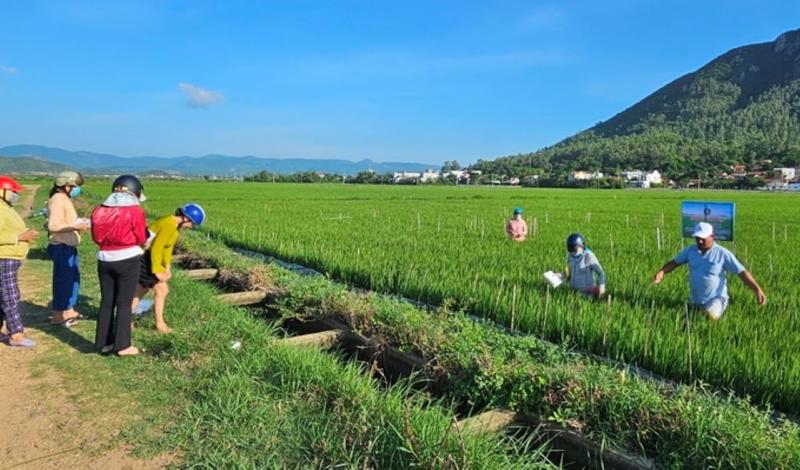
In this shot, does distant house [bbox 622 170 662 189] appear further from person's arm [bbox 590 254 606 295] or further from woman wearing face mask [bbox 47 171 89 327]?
woman wearing face mask [bbox 47 171 89 327]

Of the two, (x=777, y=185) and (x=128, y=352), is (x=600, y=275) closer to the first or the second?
(x=128, y=352)

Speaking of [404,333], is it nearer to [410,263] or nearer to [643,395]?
[643,395]

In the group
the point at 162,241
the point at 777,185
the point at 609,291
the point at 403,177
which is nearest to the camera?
the point at 162,241

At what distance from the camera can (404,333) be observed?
4.52m

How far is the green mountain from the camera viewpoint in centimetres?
9312

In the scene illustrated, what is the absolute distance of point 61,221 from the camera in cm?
564

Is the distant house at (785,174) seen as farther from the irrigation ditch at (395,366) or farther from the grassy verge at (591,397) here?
the grassy verge at (591,397)

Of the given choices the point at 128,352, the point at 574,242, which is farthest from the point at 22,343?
the point at 574,242

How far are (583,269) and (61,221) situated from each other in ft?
19.0

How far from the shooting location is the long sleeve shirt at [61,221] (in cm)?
558

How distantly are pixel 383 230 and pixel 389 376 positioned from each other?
10241 millimetres

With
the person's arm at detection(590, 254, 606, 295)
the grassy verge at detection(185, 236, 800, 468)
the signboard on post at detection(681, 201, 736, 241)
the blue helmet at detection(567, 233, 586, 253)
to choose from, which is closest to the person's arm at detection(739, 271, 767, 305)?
the person's arm at detection(590, 254, 606, 295)

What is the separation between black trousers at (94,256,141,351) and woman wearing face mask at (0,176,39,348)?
72 centimetres

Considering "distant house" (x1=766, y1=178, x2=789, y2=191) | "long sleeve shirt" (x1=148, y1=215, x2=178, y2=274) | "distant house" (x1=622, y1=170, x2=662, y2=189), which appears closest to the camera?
"long sleeve shirt" (x1=148, y1=215, x2=178, y2=274)
